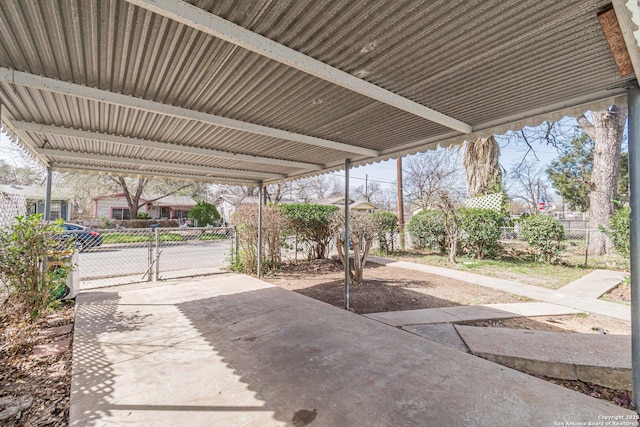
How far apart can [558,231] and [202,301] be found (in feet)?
31.8

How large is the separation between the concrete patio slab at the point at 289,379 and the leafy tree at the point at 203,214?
60.7ft

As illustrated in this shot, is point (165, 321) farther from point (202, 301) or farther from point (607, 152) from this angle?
point (607, 152)

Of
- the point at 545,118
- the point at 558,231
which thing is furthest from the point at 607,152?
the point at 545,118

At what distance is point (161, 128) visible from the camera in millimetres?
3957

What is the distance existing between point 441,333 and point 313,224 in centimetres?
581

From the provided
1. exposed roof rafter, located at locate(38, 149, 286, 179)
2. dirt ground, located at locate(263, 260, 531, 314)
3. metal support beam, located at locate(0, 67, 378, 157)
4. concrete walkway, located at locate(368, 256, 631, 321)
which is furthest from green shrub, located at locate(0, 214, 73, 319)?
concrete walkway, located at locate(368, 256, 631, 321)

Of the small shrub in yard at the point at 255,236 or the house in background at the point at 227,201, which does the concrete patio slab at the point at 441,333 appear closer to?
the small shrub in yard at the point at 255,236

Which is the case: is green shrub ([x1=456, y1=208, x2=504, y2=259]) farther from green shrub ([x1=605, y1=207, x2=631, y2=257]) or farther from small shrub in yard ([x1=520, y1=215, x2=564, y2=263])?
green shrub ([x1=605, y1=207, x2=631, y2=257])

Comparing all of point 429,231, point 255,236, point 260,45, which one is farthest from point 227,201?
point 260,45

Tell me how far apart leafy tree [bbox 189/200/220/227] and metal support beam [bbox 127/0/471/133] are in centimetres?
2118

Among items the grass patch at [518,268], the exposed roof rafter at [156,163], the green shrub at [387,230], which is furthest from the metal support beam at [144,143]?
the green shrub at [387,230]

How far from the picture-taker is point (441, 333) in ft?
12.1

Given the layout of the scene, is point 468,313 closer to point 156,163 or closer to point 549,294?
point 549,294

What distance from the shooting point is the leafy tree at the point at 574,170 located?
13.9m
